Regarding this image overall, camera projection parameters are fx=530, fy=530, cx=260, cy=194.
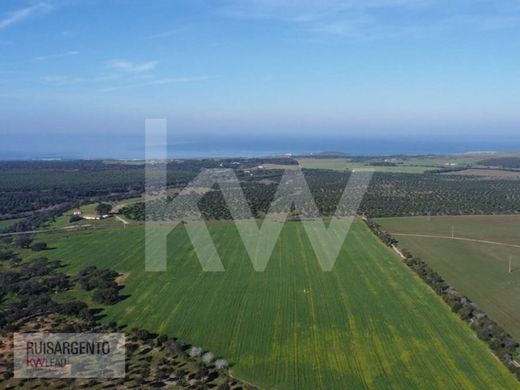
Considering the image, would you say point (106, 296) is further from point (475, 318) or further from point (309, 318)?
point (475, 318)

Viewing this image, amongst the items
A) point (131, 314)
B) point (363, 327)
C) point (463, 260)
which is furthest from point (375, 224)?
point (131, 314)

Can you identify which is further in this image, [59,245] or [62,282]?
[59,245]

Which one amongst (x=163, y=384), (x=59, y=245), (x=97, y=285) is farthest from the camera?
(x=59, y=245)

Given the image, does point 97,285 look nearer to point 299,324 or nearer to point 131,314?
point 131,314

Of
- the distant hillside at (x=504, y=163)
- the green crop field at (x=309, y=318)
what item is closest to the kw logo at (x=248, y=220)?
the green crop field at (x=309, y=318)

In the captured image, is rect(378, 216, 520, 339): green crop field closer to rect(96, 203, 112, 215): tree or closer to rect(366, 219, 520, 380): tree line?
rect(366, 219, 520, 380): tree line

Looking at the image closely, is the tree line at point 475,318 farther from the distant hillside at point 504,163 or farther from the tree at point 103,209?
the distant hillside at point 504,163
